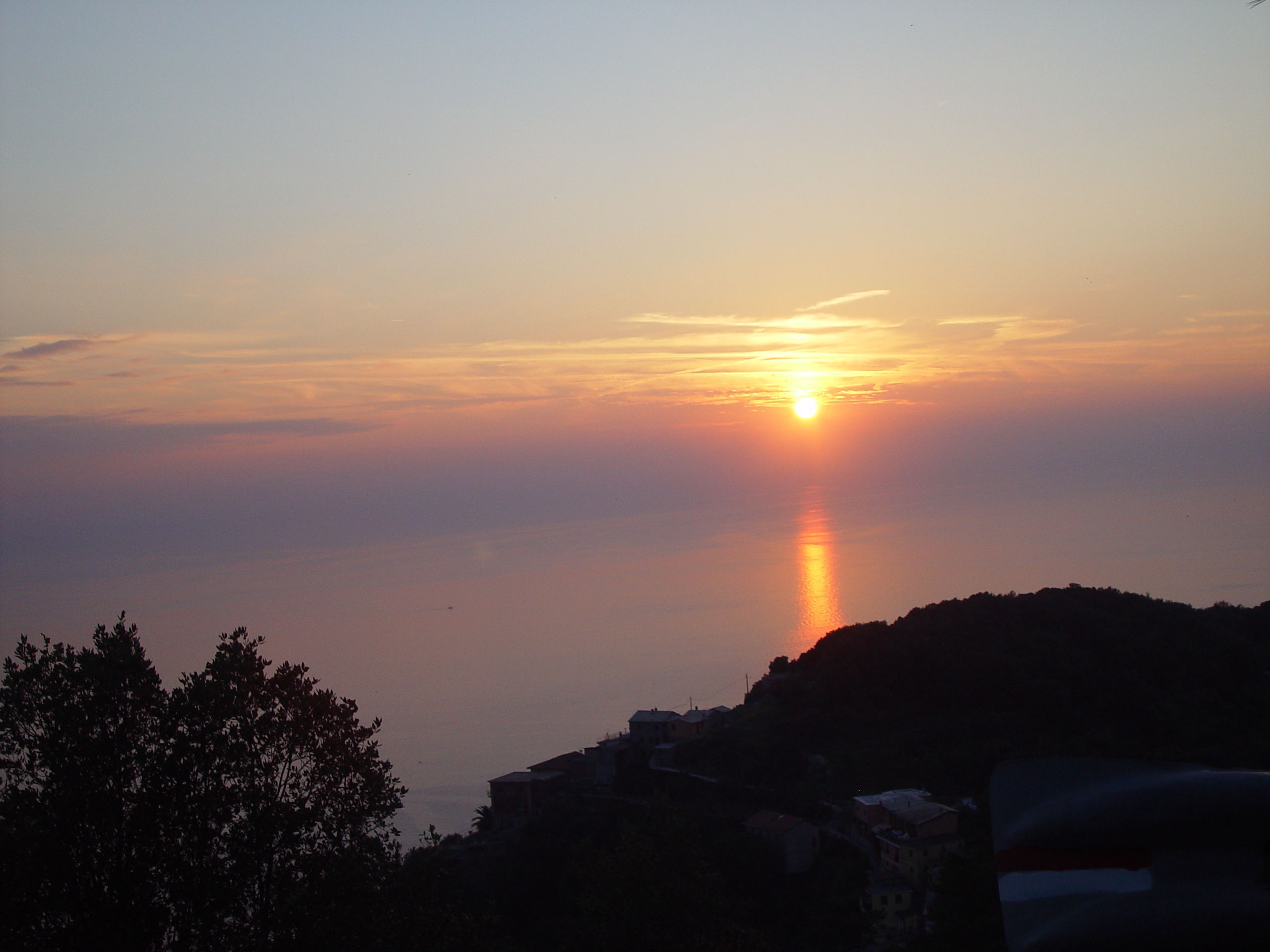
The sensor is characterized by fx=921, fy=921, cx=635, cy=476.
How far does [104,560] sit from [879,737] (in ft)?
193

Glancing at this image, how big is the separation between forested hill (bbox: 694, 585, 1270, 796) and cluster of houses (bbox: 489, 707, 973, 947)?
59.3 inches

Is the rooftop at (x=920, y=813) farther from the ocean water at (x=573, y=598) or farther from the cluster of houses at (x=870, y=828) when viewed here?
the ocean water at (x=573, y=598)


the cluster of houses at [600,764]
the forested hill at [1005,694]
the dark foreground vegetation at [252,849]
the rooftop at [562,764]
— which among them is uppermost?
the dark foreground vegetation at [252,849]

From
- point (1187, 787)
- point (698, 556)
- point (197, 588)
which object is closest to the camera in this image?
point (1187, 787)

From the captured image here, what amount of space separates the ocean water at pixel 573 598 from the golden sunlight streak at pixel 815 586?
0.20 m

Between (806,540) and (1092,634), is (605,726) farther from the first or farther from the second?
(806,540)

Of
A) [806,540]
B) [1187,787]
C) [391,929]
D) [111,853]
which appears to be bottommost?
[806,540]

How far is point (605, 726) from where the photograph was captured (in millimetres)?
24125

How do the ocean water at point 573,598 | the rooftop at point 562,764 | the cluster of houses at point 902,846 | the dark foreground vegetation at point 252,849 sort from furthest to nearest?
the ocean water at point 573,598 → the rooftop at point 562,764 → the cluster of houses at point 902,846 → the dark foreground vegetation at point 252,849

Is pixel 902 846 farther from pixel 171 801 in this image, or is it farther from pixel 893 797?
pixel 171 801

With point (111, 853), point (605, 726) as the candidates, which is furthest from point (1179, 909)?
point (605, 726)

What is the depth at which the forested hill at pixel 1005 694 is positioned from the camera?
1452cm

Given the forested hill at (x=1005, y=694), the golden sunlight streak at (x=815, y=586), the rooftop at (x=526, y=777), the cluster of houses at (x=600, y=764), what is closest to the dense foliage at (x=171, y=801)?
the forested hill at (x=1005, y=694)

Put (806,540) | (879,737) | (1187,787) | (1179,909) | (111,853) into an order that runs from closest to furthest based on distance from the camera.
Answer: (1179,909) < (1187,787) < (111,853) < (879,737) < (806,540)
